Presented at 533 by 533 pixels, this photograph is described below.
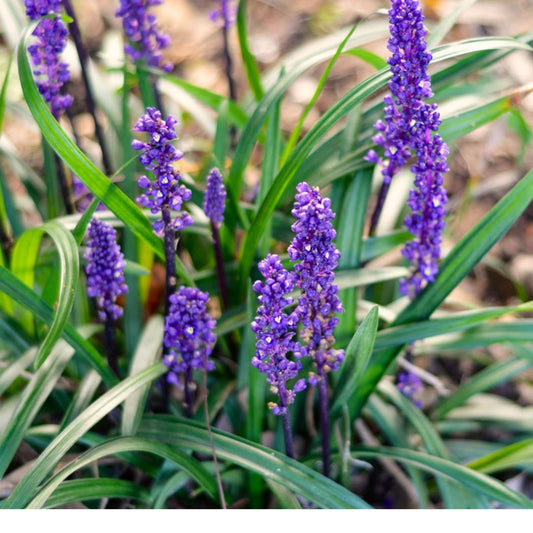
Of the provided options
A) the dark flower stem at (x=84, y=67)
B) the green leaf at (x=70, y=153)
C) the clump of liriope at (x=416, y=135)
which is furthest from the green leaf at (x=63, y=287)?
the clump of liriope at (x=416, y=135)

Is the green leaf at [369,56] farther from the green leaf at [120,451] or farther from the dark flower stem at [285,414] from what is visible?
the green leaf at [120,451]

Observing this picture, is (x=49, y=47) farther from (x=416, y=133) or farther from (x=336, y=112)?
(x=416, y=133)
